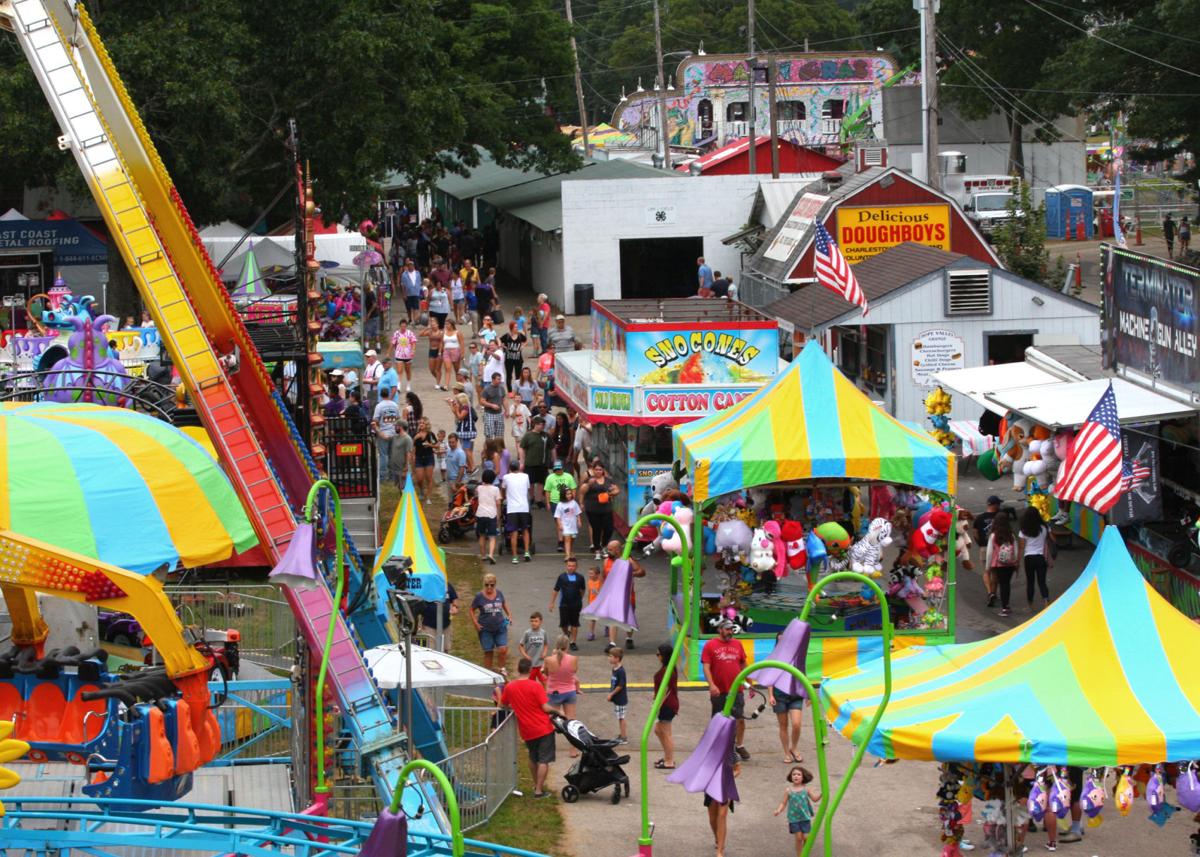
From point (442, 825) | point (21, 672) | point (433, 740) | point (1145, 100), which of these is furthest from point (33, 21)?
point (1145, 100)

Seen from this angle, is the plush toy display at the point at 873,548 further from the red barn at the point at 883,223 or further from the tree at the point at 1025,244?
the tree at the point at 1025,244

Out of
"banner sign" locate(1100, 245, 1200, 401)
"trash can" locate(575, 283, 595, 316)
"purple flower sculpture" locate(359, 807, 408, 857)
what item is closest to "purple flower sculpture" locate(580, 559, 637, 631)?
"purple flower sculpture" locate(359, 807, 408, 857)

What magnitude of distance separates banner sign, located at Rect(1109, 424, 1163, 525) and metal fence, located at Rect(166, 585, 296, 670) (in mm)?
9452

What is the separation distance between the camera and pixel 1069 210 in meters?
61.0

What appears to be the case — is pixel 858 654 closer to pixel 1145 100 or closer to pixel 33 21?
pixel 33 21

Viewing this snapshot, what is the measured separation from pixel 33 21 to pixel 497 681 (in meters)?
7.30

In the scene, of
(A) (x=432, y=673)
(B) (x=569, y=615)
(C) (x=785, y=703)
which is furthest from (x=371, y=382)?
(C) (x=785, y=703)

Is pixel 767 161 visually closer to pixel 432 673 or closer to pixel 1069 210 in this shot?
pixel 1069 210

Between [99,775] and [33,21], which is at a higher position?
[33,21]

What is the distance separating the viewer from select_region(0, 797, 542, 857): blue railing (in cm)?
1095

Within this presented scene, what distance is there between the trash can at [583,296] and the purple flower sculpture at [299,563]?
32.3 metres

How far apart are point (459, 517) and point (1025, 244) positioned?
17.0 metres

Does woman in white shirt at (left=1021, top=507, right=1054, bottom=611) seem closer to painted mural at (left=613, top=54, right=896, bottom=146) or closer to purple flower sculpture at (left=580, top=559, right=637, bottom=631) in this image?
purple flower sculpture at (left=580, top=559, right=637, bottom=631)

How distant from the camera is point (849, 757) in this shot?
17469 millimetres
